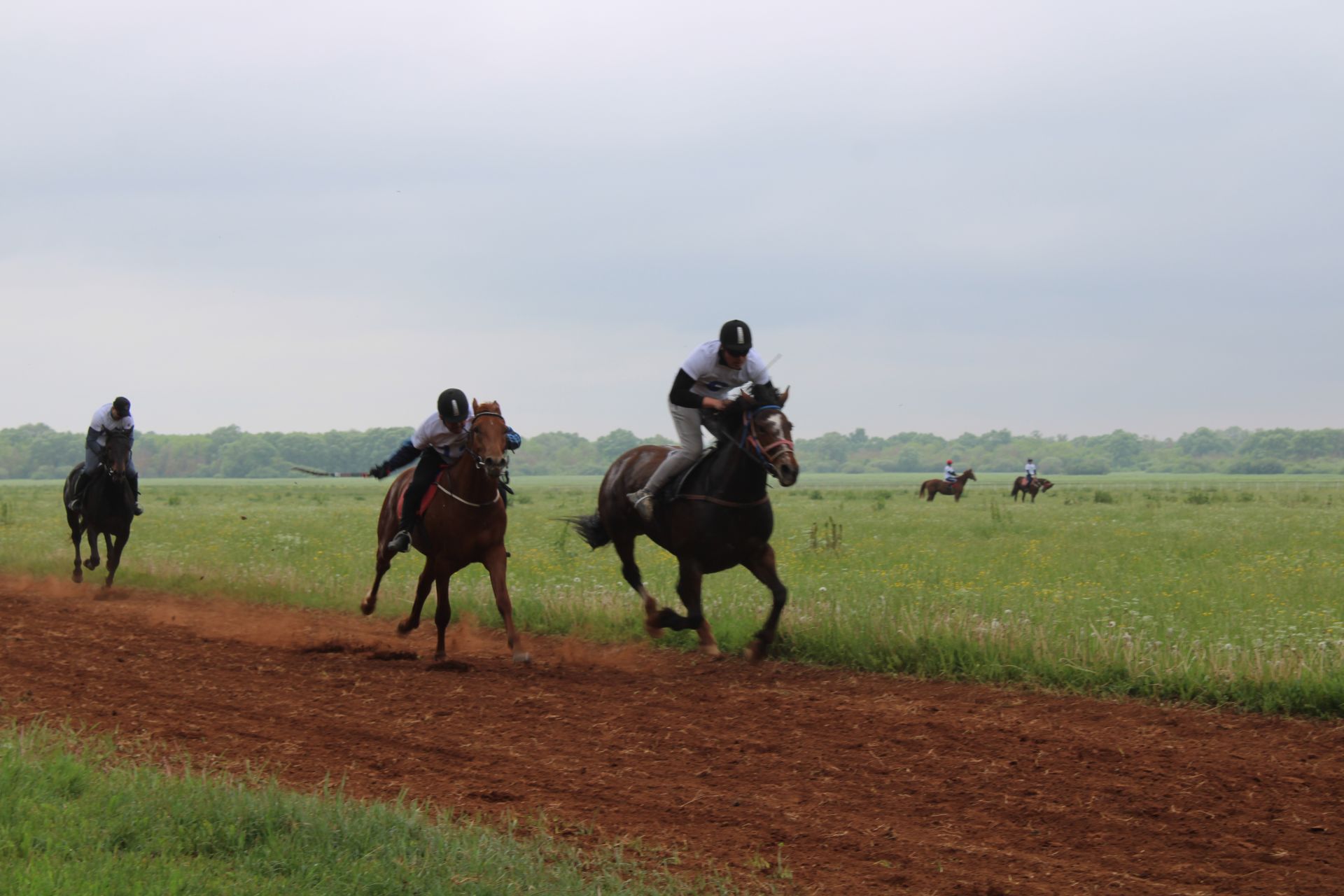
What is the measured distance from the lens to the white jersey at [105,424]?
16.8 meters

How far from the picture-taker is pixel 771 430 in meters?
10.1

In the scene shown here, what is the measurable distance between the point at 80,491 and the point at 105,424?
154cm

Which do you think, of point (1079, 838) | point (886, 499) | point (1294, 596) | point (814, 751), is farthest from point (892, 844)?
point (886, 499)

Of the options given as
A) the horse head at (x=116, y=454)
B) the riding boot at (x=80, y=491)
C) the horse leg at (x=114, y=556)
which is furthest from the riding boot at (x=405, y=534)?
the riding boot at (x=80, y=491)

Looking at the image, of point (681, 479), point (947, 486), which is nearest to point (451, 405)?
point (681, 479)

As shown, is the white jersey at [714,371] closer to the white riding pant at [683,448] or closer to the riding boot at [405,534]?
the white riding pant at [683,448]

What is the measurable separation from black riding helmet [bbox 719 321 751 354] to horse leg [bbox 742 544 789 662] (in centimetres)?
184

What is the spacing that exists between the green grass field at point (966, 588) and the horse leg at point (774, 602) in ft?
1.55

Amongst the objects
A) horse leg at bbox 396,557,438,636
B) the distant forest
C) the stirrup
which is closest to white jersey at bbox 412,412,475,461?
horse leg at bbox 396,557,438,636

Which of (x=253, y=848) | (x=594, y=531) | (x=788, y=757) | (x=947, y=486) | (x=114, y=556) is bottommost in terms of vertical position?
(x=788, y=757)

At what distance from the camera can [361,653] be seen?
38.5ft

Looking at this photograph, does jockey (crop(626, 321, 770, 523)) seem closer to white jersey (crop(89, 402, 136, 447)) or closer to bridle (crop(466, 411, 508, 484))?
bridle (crop(466, 411, 508, 484))

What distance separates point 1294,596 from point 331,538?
19.7 meters

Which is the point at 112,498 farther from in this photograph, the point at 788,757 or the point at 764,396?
the point at 788,757
